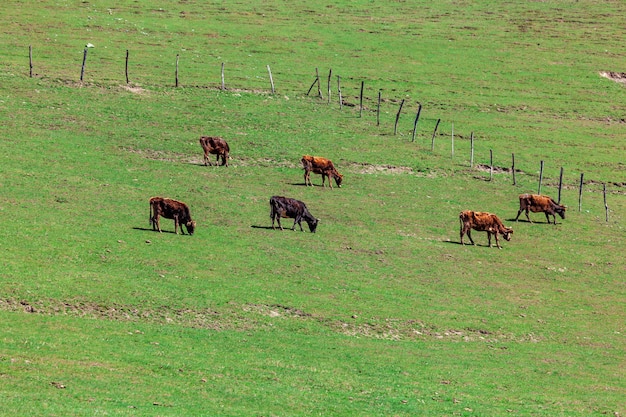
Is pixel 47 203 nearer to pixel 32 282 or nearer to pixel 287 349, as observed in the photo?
pixel 32 282

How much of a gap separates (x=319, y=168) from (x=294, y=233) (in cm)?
895

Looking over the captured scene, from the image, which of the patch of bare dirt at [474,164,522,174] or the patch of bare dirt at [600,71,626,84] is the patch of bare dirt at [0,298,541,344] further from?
the patch of bare dirt at [600,71,626,84]

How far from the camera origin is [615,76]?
85.0 m

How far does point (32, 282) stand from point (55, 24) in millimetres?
52161

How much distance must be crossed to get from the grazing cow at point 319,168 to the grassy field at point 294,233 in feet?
2.11

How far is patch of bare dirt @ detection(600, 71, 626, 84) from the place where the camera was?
84.4 metres

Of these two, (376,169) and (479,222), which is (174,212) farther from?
(376,169)

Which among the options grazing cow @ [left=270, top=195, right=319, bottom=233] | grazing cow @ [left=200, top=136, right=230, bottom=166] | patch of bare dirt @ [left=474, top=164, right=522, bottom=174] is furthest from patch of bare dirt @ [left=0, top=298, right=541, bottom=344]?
patch of bare dirt @ [left=474, top=164, right=522, bottom=174]

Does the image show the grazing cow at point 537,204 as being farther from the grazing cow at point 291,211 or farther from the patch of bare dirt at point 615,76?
the patch of bare dirt at point 615,76

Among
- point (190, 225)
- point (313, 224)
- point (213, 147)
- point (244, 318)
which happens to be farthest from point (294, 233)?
point (213, 147)

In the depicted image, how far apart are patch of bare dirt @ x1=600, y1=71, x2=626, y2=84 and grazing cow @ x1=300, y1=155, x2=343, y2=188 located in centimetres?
4050

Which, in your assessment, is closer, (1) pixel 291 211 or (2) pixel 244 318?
(2) pixel 244 318

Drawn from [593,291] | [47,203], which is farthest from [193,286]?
[593,291]

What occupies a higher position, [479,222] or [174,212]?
[174,212]
